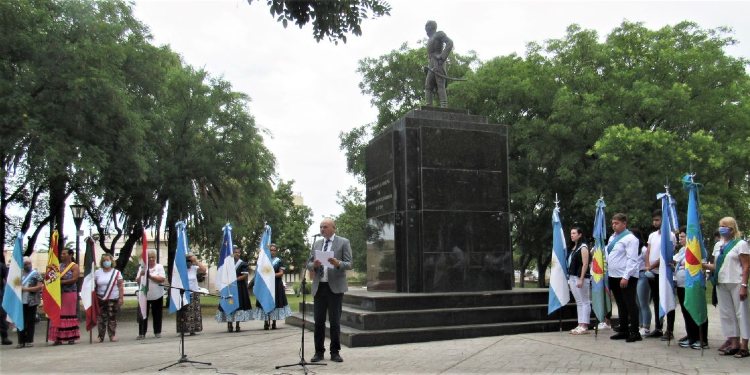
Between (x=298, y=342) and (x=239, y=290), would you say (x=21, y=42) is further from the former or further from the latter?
(x=298, y=342)

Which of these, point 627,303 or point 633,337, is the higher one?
point 627,303

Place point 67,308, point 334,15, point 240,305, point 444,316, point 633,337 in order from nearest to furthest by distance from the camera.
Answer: point 334,15 → point 633,337 → point 444,316 → point 67,308 → point 240,305

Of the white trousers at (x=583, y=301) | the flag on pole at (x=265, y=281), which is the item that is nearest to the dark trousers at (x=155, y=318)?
the flag on pole at (x=265, y=281)

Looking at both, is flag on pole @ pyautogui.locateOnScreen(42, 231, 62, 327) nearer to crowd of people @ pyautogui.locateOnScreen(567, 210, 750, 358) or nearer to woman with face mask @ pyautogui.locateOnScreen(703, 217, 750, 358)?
crowd of people @ pyautogui.locateOnScreen(567, 210, 750, 358)

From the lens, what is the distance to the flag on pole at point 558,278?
1023 centimetres

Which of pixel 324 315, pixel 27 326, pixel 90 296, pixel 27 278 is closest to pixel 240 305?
pixel 90 296

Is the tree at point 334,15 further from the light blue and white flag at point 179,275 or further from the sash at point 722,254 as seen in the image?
the light blue and white flag at point 179,275

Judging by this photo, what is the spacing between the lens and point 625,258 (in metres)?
9.32

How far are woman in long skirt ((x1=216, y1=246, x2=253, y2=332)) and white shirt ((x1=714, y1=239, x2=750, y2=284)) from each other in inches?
363

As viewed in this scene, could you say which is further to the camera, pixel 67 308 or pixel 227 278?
pixel 227 278

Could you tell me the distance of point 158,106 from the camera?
2202cm

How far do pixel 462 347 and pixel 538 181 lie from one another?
796 inches

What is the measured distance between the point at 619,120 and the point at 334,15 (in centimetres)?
2095

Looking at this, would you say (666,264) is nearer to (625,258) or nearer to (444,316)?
(625,258)
